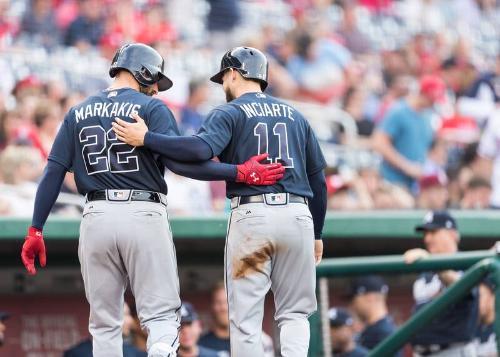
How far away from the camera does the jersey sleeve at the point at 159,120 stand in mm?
5383

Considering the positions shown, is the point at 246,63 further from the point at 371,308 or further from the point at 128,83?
the point at 371,308

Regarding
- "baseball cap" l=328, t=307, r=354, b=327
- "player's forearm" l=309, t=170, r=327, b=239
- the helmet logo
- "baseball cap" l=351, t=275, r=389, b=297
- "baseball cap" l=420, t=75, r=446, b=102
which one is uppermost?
"baseball cap" l=420, t=75, r=446, b=102

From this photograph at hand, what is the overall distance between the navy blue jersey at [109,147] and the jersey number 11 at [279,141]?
393mm

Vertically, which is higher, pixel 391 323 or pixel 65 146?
pixel 65 146

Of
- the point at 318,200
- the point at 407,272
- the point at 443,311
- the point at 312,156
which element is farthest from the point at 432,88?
the point at 312,156

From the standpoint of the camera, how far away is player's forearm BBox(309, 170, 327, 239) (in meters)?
5.71

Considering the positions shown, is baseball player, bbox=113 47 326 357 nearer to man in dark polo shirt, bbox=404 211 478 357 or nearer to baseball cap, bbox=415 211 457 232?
man in dark polo shirt, bbox=404 211 478 357

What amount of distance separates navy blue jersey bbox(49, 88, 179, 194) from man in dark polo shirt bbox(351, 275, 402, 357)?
2.63 metres

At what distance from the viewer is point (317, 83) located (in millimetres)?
12055

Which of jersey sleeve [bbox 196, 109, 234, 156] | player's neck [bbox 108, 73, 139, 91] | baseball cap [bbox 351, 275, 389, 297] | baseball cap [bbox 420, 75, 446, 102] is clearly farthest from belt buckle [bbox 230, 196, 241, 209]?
baseball cap [bbox 420, 75, 446, 102]

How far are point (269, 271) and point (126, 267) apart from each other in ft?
2.17

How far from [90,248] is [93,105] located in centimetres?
67

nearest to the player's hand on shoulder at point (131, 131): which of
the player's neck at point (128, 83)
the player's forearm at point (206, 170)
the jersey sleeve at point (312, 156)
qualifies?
the player's forearm at point (206, 170)

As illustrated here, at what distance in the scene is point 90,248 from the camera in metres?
5.34
